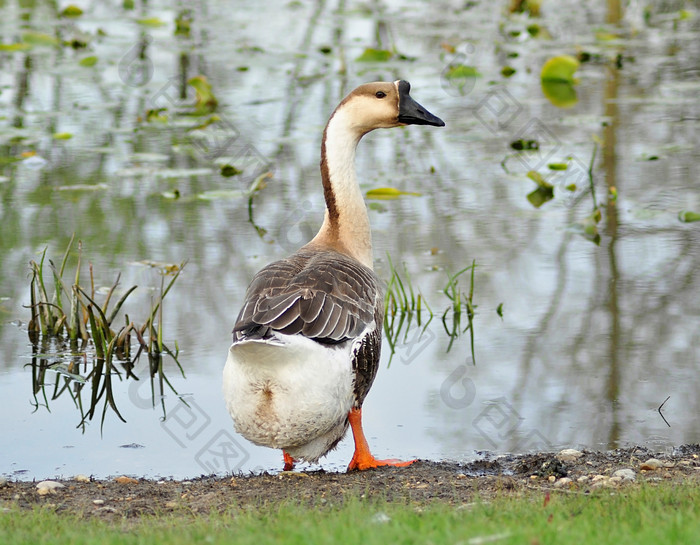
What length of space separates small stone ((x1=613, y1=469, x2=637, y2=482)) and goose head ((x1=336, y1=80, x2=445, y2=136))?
2.50 metres

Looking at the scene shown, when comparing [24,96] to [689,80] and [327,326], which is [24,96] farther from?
[327,326]

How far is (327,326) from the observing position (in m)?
5.00

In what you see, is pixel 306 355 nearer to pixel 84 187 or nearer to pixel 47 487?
pixel 47 487

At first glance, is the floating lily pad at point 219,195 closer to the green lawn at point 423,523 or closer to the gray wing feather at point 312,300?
the gray wing feather at point 312,300

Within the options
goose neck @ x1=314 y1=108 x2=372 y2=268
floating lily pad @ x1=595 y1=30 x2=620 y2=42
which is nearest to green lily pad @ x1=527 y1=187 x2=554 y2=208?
goose neck @ x1=314 y1=108 x2=372 y2=268

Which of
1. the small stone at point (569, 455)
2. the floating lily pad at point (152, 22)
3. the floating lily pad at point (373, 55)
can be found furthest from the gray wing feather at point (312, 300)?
the floating lily pad at point (152, 22)

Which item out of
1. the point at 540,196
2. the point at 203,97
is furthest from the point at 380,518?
the point at 203,97

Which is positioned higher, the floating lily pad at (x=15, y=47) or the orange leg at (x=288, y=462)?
the orange leg at (x=288, y=462)

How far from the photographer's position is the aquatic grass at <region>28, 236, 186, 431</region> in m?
6.88

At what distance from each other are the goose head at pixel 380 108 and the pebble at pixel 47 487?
2.83m

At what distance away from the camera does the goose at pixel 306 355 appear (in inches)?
190

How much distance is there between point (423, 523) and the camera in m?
3.70

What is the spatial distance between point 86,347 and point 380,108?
2.89 m

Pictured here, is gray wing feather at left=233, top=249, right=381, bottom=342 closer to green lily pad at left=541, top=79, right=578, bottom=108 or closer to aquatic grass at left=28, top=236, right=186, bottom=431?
aquatic grass at left=28, top=236, right=186, bottom=431
